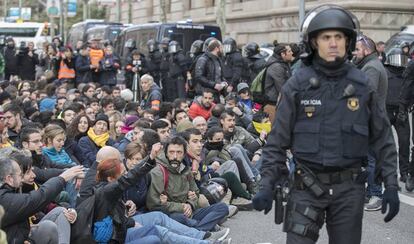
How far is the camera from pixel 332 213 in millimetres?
5512

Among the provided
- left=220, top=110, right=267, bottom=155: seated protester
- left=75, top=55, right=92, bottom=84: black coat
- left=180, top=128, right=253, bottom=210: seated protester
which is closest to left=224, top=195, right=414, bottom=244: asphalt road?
left=180, top=128, right=253, bottom=210: seated protester

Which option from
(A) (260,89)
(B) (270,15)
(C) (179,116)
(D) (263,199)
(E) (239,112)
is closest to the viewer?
(D) (263,199)

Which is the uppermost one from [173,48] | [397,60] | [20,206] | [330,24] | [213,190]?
[330,24]

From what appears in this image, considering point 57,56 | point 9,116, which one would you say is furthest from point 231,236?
point 57,56

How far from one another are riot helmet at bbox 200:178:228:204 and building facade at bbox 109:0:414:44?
21.7 meters

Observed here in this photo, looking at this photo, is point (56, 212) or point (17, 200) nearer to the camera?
point (17, 200)

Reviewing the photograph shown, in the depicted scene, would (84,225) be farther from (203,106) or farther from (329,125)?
(203,106)

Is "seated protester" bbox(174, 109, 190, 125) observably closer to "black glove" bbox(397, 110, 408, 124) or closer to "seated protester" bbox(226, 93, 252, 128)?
"seated protester" bbox(226, 93, 252, 128)

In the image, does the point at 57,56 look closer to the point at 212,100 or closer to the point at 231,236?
the point at 212,100

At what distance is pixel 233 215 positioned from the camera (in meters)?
10.2

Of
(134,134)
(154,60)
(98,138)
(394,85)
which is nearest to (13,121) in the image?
(98,138)

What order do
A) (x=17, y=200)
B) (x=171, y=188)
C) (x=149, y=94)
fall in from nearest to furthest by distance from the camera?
(x=17, y=200), (x=171, y=188), (x=149, y=94)

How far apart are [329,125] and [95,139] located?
5.86 m

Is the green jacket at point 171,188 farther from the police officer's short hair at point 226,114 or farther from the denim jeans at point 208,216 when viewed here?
the police officer's short hair at point 226,114
